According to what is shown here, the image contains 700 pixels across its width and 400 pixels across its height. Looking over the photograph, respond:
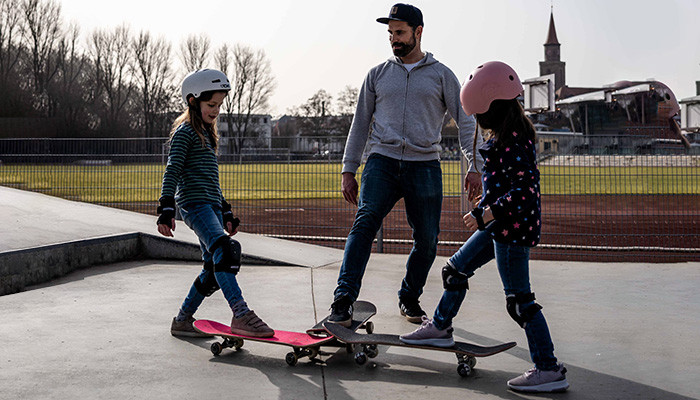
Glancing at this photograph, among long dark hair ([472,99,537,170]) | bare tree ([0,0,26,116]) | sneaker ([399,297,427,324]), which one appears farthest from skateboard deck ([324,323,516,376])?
bare tree ([0,0,26,116])

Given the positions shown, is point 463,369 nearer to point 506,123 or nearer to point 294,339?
point 294,339

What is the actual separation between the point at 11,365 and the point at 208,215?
51.2 inches

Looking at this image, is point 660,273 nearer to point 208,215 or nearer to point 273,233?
point 208,215

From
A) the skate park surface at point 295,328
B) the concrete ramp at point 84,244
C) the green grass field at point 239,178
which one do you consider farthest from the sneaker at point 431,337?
the green grass field at point 239,178

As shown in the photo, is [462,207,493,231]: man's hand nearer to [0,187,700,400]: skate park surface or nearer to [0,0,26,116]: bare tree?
[0,187,700,400]: skate park surface

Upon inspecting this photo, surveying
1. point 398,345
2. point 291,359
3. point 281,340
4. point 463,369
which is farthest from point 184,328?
point 463,369

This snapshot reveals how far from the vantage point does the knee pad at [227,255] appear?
13.5 feet

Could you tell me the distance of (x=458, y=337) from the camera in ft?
15.0

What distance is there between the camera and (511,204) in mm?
3373

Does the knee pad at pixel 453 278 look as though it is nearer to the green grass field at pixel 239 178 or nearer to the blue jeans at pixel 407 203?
the blue jeans at pixel 407 203

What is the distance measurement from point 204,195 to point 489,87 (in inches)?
71.1

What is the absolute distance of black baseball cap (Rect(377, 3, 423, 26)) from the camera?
4695mm

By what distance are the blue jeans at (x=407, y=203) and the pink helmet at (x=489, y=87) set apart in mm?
1144

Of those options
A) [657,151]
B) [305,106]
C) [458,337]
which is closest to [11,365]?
[458,337]
